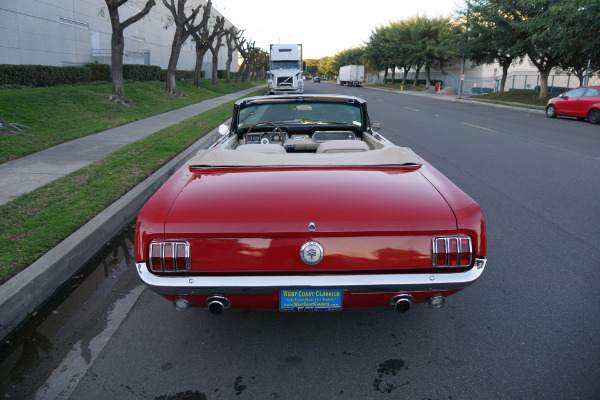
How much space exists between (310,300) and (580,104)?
20.0 meters

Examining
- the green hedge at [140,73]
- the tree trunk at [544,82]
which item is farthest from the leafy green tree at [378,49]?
the green hedge at [140,73]

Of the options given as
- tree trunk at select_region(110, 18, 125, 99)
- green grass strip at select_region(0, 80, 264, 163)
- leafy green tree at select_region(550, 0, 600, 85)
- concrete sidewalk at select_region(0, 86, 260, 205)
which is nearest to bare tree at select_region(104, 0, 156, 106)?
tree trunk at select_region(110, 18, 125, 99)

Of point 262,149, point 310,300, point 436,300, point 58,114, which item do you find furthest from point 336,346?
point 58,114

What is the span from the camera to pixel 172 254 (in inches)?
94.8

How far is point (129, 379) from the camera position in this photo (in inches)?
102

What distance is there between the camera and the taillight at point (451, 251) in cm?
242

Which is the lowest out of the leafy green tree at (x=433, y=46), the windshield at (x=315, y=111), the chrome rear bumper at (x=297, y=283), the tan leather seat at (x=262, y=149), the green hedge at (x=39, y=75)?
the chrome rear bumper at (x=297, y=283)

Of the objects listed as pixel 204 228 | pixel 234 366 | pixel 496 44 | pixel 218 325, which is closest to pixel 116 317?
pixel 218 325

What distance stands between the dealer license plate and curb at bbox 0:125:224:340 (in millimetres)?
1963

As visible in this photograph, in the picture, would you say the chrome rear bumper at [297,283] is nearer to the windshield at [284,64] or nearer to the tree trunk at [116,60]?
the tree trunk at [116,60]

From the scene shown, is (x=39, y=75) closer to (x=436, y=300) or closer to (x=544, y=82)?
(x=436, y=300)

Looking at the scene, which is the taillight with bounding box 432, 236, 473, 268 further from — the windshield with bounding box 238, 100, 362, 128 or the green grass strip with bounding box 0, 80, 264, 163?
the green grass strip with bounding box 0, 80, 264, 163

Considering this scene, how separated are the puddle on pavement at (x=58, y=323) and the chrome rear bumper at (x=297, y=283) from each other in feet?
3.23

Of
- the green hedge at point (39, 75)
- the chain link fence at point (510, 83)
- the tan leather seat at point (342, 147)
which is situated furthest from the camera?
the chain link fence at point (510, 83)
